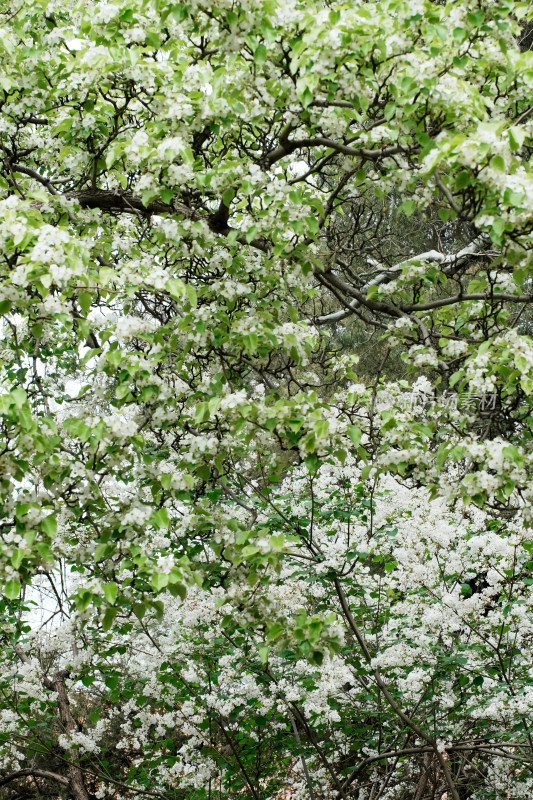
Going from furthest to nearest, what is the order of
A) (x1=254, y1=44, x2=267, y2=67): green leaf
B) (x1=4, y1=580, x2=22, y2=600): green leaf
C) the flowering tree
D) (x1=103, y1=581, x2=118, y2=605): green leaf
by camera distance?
(x1=254, y1=44, x2=267, y2=67): green leaf
the flowering tree
(x1=103, y1=581, x2=118, y2=605): green leaf
(x1=4, y1=580, x2=22, y2=600): green leaf

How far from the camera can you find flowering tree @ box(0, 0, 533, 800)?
2.32m

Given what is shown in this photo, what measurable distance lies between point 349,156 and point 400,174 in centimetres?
35

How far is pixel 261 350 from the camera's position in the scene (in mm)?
2809

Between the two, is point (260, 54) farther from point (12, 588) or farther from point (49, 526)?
point (12, 588)

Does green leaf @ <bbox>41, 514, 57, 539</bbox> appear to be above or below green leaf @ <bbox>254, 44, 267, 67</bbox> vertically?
below

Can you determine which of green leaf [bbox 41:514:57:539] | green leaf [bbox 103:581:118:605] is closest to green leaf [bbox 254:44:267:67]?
green leaf [bbox 41:514:57:539]

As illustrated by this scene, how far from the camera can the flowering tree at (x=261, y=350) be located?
2322 mm

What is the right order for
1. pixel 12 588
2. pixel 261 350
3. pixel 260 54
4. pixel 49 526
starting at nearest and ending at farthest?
pixel 12 588, pixel 49 526, pixel 260 54, pixel 261 350

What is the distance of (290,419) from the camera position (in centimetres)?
239

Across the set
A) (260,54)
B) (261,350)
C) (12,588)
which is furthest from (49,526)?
(260,54)

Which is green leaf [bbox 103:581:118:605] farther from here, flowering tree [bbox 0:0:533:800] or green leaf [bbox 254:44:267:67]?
green leaf [bbox 254:44:267:67]

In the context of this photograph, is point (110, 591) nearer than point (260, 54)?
Yes

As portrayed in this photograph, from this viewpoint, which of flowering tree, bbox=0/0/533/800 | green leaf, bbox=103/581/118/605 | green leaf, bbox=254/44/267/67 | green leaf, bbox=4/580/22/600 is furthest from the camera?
green leaf, bbox=254/44/267/67

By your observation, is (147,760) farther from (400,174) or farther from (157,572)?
(400,174)
